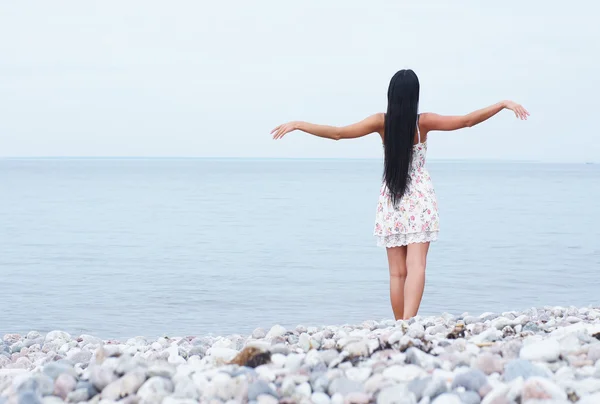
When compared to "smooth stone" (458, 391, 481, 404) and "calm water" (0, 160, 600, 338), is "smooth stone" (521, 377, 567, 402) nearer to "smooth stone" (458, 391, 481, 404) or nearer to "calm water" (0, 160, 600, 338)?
"smooth stone" (458, 391, 481, 404)

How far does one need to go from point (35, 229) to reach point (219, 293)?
1317 cm

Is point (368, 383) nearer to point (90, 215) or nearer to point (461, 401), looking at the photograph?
point (461, 401)

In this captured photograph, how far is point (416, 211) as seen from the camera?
673 centimetres

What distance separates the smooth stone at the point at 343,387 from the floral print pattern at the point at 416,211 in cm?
293

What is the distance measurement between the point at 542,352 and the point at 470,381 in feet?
2.35

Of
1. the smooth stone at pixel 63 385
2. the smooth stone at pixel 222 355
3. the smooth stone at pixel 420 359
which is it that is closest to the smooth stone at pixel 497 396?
the smooth stone at pixel 420 359

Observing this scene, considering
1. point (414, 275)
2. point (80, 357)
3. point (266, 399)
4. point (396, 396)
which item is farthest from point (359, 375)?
point (414, 275)

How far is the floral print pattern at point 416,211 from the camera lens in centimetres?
673

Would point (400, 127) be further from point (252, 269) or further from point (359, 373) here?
point (252, 269)

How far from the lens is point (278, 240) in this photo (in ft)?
71.2

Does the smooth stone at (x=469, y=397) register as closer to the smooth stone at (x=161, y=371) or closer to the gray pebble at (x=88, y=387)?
the smooth stone at (x=161, y=371)

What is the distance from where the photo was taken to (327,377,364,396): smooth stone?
12.8ft

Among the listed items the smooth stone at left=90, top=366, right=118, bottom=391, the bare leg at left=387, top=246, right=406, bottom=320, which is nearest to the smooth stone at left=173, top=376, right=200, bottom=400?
the smooth stone at left=90, top=366, right=118, bottom=391

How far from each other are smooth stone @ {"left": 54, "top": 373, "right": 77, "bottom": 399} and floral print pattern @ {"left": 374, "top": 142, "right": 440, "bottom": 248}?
3.27 meters
